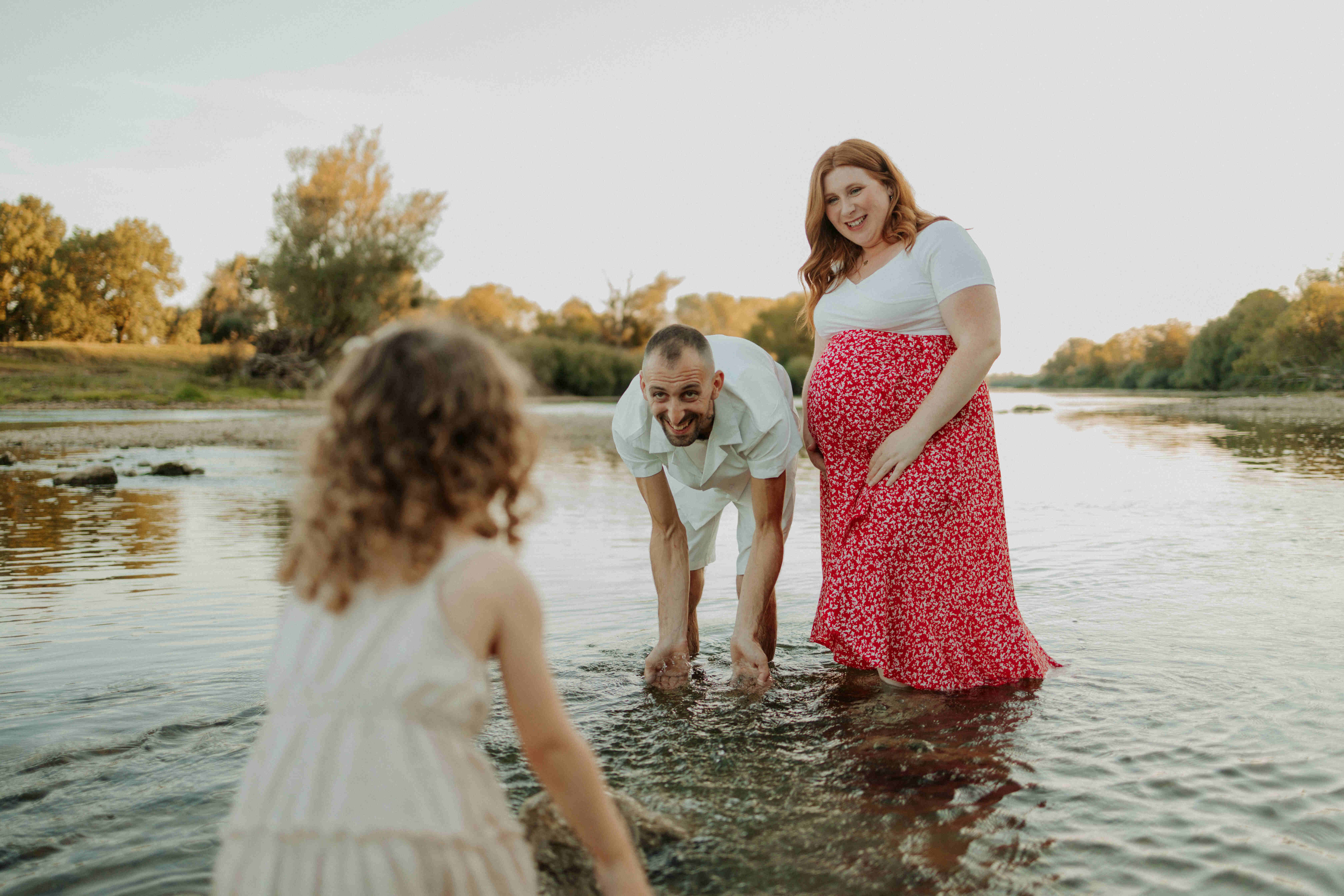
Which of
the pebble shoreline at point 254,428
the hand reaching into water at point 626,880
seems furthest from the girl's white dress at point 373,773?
the pebble shoreline at point 254,428

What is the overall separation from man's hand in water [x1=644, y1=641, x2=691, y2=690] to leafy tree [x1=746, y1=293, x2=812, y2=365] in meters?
60.1

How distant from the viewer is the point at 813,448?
4.30 m

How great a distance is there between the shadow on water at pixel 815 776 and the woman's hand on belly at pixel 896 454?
89 centimetres

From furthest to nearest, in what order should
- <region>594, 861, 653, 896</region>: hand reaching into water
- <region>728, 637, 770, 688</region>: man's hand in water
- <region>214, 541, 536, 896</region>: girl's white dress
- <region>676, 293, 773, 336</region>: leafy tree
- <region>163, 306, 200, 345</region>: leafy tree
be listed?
<region>676, 293, 773, 336</region>: leafy tree, <region>163, 306, 200, 345</region>: leafy tree, <region>728, 637, 770, 688</region>: man's hand in water, <region>594, 861, 653, 896</region>: hand reaching into water, <region>214, 541, 536, 896</region>: girl's white dress

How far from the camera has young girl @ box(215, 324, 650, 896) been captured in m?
1.33

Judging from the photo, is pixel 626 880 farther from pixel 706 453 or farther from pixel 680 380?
pixel 706 453

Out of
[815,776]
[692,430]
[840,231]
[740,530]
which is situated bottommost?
[815,776]

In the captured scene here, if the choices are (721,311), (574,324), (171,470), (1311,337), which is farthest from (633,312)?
(171,470)

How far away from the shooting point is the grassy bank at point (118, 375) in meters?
29.4

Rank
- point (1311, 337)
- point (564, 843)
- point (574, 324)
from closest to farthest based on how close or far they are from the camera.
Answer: point (564, 843)
point (1311, 337)
point (574, 324)

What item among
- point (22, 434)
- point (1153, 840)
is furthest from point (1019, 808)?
point (22, 434)

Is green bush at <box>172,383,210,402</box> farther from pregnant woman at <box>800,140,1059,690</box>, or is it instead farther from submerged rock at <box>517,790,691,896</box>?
submerged rock at <box>517,790,691,896</box>

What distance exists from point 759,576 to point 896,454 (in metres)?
0.75

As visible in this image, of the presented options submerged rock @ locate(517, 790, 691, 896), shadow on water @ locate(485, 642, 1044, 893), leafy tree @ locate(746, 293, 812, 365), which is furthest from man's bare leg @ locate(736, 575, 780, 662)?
leafy tree @ locate(746, 293, 812, 365)
